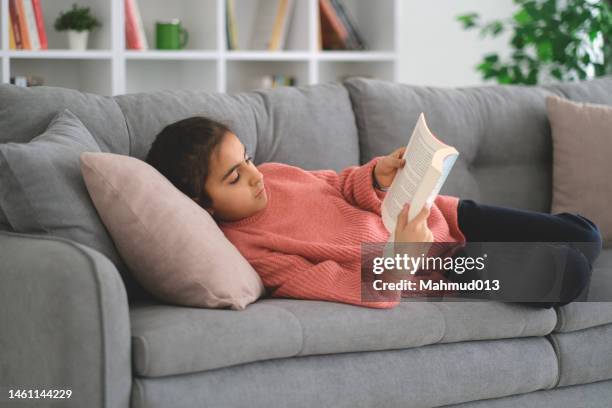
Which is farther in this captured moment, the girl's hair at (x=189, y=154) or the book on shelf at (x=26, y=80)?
the book on shelf at (x=26, y=80)

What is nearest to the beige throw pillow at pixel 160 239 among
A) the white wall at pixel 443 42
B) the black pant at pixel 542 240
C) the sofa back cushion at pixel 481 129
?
the black pant at pixel 542 240

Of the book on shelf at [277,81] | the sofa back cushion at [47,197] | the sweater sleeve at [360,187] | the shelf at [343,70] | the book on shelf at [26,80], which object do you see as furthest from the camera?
the shelf at [343,70]

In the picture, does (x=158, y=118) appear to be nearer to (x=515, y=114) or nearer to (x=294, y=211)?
(x=294, y=211)

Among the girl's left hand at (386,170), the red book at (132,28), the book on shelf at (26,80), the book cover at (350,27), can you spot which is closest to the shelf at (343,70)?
the book cover at (350,27)

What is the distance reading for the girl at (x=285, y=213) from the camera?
1862 mm

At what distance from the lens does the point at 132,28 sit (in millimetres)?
3514

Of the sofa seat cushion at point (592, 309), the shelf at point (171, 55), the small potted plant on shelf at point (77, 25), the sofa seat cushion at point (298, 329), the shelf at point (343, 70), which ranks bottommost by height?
the sofa seat cushion at point (592, 309)

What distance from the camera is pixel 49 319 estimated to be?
1.52 metres

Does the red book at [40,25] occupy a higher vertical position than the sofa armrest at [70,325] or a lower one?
higher

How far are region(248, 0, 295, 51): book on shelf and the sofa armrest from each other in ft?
8.06

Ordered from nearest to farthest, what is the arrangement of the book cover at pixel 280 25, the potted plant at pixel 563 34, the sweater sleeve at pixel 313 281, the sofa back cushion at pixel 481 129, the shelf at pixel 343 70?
1. the sweater sleeve at pixel 313 281
2. the sofa back cushion at pixel 481 129
3. the potted plant at pixel 563 34
4. the book cover at pixel 280 25
5. the shelf at pixel 343 70

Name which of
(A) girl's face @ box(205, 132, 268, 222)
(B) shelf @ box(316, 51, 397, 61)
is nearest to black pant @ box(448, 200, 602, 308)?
(A) girl's face @ box(205, 132, 268, 222)

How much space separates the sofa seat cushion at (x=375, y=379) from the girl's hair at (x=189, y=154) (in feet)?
1.42

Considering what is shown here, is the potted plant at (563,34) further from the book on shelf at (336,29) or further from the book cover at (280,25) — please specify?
the book cover at (280,25)
